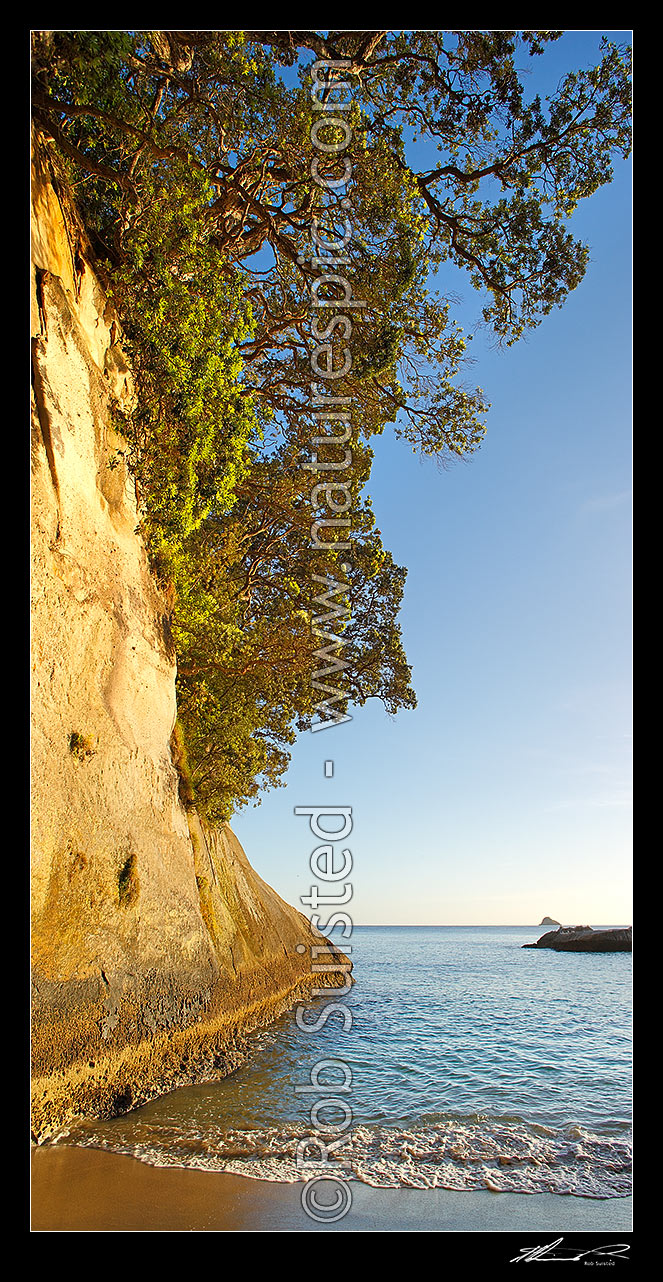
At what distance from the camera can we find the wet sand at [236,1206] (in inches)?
→ 223

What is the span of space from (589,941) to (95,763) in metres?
42.4

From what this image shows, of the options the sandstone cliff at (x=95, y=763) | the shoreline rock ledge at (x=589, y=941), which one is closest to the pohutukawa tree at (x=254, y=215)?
the sandstone cliff at (x=95, y=763)

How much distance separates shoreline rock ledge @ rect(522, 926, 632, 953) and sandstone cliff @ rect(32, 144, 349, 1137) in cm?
3691

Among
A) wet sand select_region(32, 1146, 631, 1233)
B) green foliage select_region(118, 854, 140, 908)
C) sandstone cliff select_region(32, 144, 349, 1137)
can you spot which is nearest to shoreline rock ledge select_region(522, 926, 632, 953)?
sandstone cliff select_region(32, 144, 349, 1137)

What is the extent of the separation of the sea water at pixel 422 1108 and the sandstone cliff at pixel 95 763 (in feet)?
2.28

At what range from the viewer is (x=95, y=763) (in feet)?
26.9

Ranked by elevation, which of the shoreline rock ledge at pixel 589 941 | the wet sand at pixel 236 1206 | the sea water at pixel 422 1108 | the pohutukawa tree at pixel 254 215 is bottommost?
the shoreline rock ledge at pixel 589 941

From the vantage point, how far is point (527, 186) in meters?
9.52

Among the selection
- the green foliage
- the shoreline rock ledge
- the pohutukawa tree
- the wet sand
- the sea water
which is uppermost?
the pohutukawa tree

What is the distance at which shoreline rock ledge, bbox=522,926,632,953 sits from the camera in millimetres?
40906

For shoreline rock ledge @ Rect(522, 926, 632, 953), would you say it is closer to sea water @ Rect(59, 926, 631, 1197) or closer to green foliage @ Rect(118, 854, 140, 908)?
sea water @ Rect(59, 926, 631, 1197)
